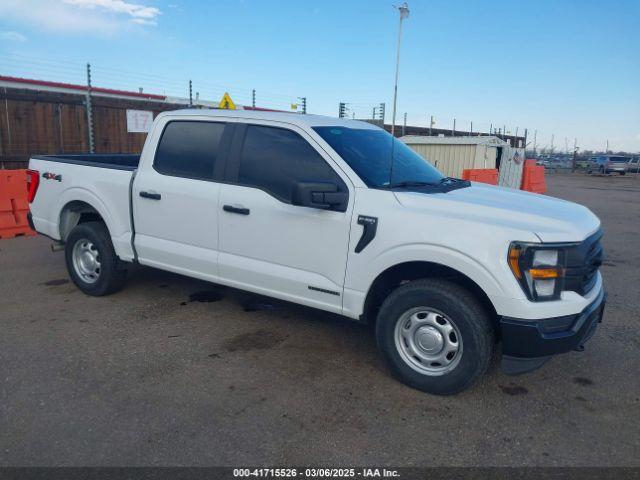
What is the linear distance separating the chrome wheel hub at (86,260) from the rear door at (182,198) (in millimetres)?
722

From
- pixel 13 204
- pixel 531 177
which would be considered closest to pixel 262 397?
pixel 13 204

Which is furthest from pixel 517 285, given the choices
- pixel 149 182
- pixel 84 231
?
pixel 84 231

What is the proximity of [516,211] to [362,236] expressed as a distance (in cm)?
106

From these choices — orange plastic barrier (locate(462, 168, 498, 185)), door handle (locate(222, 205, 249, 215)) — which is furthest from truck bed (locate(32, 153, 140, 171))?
orange plastic barrier (locate(462, 168, 498, 185))

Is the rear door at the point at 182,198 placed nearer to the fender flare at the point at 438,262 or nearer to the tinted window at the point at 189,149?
the tinted window at the point at 189,149

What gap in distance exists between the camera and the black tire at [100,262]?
534 cm

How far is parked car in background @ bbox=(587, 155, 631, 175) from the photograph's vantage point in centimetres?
3716

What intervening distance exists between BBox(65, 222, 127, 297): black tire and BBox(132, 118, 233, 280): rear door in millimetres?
453

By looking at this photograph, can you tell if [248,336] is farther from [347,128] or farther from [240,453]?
[347,128]

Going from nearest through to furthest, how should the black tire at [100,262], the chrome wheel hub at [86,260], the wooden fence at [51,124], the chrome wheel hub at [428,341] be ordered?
the chrome wheel hub at [428,341], the black tire at [100,262], the chrome wheel hub at [86,260], the wooden fence at [51,124]

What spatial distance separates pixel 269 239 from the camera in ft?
13.9

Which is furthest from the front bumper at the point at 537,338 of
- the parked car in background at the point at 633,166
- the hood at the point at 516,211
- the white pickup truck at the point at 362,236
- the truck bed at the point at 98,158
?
the parked car in background at the point at 633,166

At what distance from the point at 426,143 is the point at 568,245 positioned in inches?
526

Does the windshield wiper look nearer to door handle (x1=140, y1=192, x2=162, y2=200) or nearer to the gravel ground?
the gravel ground
